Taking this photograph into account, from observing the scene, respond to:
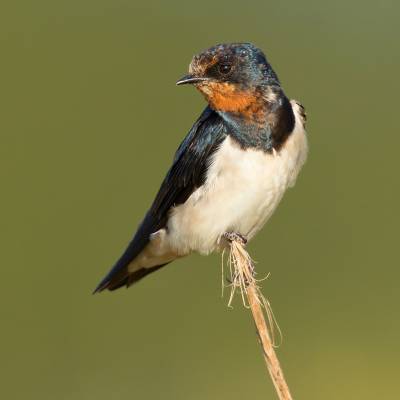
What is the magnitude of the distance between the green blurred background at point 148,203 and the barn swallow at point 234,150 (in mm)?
1043

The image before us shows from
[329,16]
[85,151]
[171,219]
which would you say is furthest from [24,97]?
[171,219]

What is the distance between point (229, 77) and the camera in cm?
332

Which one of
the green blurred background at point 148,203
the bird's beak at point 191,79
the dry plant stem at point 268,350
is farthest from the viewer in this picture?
the green blurred background at point 148,203

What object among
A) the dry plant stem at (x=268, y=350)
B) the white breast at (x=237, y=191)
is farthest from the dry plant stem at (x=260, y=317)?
the white breast at (x=237, y=191)

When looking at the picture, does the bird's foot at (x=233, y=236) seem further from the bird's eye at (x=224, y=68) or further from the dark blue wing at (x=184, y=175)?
the bird's eye at (x=224, y=68)

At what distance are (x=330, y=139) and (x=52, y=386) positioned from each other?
2.12m

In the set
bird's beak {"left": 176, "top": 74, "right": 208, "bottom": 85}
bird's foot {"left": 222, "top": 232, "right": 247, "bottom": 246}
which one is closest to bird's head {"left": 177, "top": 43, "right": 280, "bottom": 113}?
bird's beak {"left": 176, "top": 74, "right": 208, "bottom": 85}

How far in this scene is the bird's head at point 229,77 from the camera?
3.31 metres

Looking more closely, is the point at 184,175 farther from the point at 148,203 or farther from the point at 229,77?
the point at 148,203

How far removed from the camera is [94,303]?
201 inches

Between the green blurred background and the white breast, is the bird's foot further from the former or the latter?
the green blurred background

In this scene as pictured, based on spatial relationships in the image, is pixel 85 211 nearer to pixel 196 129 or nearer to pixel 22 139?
pixel 22 139

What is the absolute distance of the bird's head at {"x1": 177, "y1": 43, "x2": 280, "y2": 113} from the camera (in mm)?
3311

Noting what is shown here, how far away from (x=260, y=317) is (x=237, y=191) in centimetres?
89
